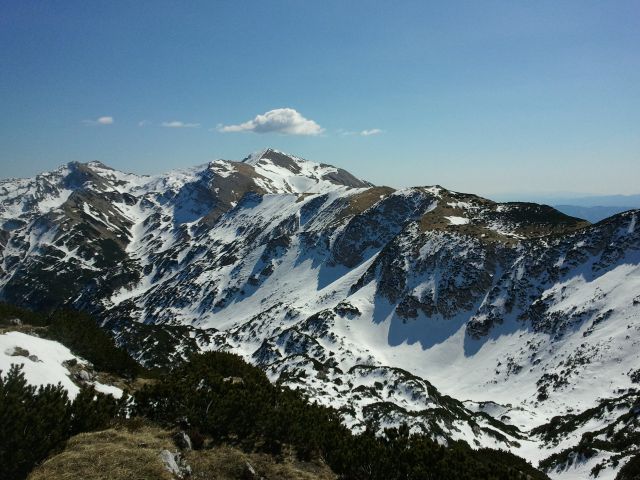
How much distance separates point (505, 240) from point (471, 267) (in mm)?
14071

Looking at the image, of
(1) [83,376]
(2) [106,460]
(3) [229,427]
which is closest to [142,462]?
(2) [106,460]

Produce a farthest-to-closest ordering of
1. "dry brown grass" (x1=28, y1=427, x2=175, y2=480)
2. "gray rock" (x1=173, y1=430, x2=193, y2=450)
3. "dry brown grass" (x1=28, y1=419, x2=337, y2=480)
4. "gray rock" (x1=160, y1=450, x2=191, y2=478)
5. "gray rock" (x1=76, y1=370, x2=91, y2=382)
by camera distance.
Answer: "gray rock" (x1=76, y1=370, x2=91, y2=382), "gray rock" (x1=173, y1=430, x2=193, y2=450), "gray rock" (x1=160, y1=450, x2=191, y2=478), "dry brown grass" (x1=28, y1=419, x2=337, y2=480), "dry brown grass" (x1=28, y1=427, x2=175, y2=480)

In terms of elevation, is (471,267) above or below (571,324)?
above

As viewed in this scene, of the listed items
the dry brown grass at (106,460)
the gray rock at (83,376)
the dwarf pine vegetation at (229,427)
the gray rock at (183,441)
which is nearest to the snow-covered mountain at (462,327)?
the dwarf pine vegetation at (229,427)

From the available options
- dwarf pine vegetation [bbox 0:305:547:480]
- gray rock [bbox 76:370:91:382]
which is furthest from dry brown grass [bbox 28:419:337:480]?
gray rock [bbox 76:370:91:382]

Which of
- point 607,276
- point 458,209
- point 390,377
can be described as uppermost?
point 458,209

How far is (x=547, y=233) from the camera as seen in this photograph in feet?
382

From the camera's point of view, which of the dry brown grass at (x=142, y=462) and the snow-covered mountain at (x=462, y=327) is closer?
the dry brown grass at (x=142, y=462)

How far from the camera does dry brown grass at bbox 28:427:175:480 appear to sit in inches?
679

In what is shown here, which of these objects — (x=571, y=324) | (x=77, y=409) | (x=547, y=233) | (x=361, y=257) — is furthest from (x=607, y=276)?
(x=77, y=409)

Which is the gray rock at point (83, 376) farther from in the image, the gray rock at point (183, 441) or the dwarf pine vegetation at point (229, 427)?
the gray rock at point (183, 441)

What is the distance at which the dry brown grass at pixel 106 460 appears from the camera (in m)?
17.2

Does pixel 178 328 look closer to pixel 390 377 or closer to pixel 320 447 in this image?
pixel 390 377

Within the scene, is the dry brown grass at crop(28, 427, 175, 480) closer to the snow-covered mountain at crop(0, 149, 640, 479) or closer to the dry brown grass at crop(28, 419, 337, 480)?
the dry brown grass at crop(28, 419, 337, 480)
